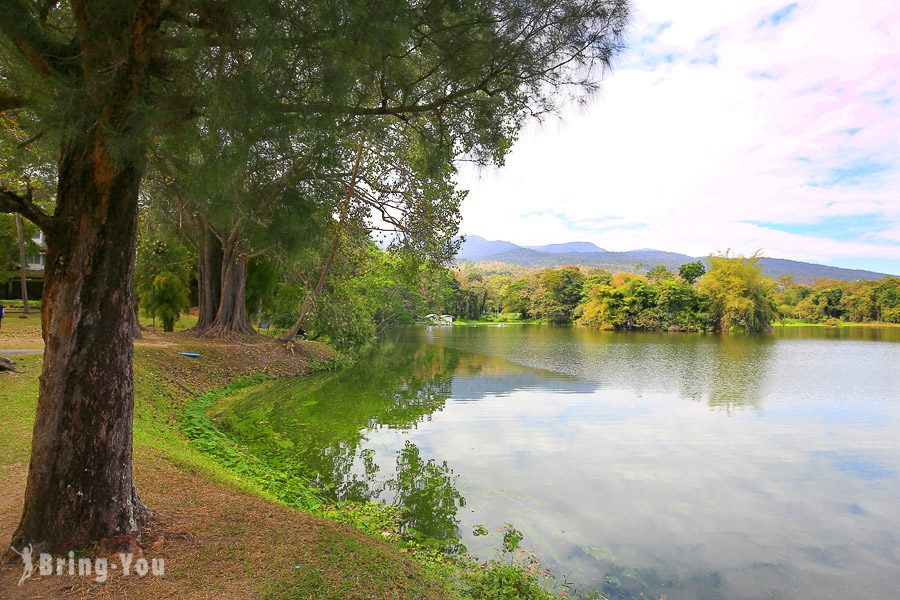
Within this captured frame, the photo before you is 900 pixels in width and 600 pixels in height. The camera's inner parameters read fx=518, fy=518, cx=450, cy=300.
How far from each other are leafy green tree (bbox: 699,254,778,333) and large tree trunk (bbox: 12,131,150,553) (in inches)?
1892

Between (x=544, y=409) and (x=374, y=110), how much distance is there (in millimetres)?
9178

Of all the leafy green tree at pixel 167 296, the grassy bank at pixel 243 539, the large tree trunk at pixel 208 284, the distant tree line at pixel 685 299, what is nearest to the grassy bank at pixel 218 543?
the grassy bank at pixel 243 539

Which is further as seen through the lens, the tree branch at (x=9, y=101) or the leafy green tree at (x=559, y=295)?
the leafy green tree at (x=559, y=295)

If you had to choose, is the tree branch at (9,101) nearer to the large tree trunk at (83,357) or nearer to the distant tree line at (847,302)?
the large tree trunk at (83,357)

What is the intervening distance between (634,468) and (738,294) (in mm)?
43526

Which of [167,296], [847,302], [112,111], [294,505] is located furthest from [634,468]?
[847,302]

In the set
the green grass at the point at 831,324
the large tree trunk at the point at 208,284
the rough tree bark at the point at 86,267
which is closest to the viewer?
the rough tree bark at the point at 86,267

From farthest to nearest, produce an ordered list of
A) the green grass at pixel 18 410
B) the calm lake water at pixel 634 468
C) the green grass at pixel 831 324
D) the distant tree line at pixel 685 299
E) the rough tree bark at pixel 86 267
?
the green grass at pixel 831 324
the distant tree line at pixel 685 299
the green grass at pixel 18 410
the calm lake water at pixel 634 468
the rough tree bark at pixel 86 267

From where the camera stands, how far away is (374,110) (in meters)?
3.78

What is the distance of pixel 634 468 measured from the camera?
7602 millimetres

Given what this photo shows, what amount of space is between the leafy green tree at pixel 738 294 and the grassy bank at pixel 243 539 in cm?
4567

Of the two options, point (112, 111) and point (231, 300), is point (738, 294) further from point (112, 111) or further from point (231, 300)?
point (112, 111)

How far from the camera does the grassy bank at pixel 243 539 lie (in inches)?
126

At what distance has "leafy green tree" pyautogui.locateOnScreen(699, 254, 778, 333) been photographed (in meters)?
43.8
